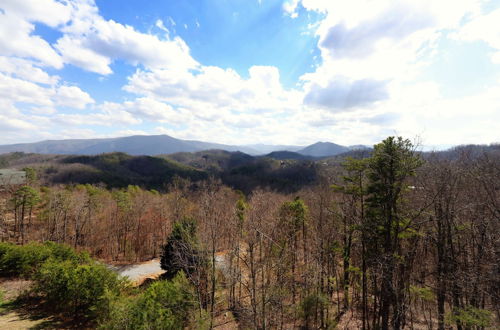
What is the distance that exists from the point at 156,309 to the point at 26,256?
1320cm

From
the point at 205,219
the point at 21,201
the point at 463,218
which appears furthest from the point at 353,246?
the point at 21,201

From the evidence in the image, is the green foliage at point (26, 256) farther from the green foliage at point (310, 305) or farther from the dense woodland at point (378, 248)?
the green foliage at point (310, 305)

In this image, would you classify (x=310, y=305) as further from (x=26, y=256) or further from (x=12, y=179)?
(x=12, y=179)

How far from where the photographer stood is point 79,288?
39.6 ft

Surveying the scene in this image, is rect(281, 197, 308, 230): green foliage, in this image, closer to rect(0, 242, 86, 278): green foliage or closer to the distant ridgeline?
rect(0, 242, 86, 278): green foliage

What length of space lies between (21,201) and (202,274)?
96.3ft

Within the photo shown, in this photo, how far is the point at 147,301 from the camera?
34.6ft

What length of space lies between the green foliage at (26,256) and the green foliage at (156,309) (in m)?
7.77

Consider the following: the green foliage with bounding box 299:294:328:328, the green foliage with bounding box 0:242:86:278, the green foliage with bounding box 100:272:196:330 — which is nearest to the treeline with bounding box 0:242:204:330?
the green foliage with bounding box 100:272:196:330

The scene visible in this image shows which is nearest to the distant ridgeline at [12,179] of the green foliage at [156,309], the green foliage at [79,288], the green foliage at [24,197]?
the green foliage at [24,197]

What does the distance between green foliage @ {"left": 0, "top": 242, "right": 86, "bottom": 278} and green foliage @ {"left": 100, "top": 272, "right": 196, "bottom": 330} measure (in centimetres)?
777

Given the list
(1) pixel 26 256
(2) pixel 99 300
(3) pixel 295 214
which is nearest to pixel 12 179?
(1) pixel 26 256

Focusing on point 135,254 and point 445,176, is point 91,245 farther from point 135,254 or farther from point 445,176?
point 445,176

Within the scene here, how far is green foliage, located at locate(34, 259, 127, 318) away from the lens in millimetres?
12047
